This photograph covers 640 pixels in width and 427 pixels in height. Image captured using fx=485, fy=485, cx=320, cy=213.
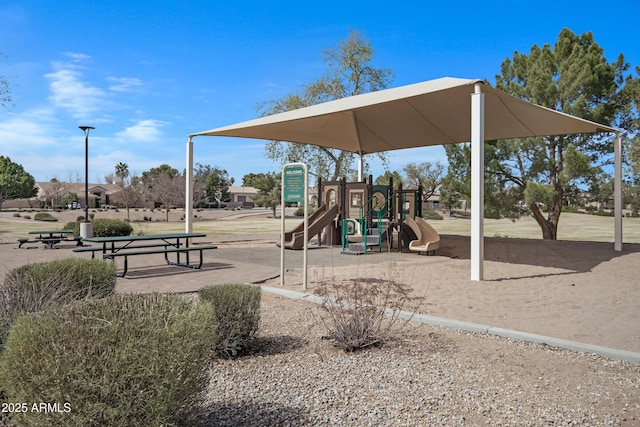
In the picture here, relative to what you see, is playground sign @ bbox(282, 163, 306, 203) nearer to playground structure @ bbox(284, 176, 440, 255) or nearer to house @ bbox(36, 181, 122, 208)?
playground structure @ bbox(284, 176, 440, 255)

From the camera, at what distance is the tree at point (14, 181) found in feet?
210

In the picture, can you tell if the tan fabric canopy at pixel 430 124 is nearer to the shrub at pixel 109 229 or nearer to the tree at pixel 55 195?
the shrub at pixel 109 229

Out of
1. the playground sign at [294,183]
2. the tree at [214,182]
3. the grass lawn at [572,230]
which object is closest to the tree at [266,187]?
the tree at [214,182]

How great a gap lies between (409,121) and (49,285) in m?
12.1

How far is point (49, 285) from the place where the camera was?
468 cm

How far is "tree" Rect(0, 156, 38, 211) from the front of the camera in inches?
2518

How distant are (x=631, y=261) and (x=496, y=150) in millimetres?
7595

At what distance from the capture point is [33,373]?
2.11 meters

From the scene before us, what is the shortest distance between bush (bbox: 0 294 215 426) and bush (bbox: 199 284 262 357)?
175cm

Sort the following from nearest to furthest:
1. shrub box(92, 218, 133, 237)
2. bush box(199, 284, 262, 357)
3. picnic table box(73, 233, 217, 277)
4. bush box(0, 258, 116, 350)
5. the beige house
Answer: bush box(0, 258, 116, 350) < bush box(199, 284, 262, 357) < picnic table box(73, 233, 217, 277) < shrub box(92, 218, 133, 237) < the beige house

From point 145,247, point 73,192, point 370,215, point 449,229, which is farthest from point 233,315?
point 73,192

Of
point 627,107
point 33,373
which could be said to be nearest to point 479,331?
point 33,373

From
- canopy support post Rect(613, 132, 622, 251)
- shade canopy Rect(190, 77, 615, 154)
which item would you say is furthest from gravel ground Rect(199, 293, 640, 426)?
canopy support post Rect(613, 132, 622, 251)

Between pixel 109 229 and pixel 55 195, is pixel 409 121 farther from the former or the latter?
pixel 55 195
